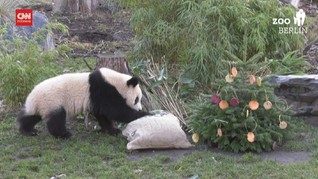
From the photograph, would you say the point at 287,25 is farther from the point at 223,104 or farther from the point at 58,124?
the point at 58,124

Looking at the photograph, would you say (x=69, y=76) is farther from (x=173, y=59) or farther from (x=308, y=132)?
(x=308, y=132)

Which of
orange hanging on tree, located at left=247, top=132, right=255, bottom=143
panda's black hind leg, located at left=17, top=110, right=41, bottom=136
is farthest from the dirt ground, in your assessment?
panda's black hind leg, located at left=17, top=110, right=41, bottom=136

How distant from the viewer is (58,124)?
644 centimetres

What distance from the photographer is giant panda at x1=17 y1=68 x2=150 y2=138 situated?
643 centimetres

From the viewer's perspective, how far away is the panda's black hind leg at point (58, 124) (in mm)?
6395

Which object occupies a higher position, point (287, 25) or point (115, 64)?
point (287, 25)

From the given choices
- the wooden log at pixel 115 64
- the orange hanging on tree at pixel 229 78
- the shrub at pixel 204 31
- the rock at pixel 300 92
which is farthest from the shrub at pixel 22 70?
the rock at pixel 300 92

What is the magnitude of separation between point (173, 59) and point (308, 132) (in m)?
2.35

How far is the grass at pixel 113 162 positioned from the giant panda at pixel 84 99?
260mm

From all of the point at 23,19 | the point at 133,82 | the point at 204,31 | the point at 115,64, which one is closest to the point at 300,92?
the point at 204,31

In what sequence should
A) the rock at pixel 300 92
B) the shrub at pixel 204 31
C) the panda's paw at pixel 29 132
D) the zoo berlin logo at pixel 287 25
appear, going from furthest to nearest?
the zoo berlin logo at pixel 287 25 < the shrub at pixel 204 31 < the rock at pixel 300 92 < the panda's paw at pixel 29 132

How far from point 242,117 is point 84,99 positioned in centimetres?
173

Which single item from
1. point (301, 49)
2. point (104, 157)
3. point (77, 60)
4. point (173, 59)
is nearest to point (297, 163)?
point (104, 157)

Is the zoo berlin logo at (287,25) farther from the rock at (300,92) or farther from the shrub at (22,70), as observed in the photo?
the shrub at (22,70)
